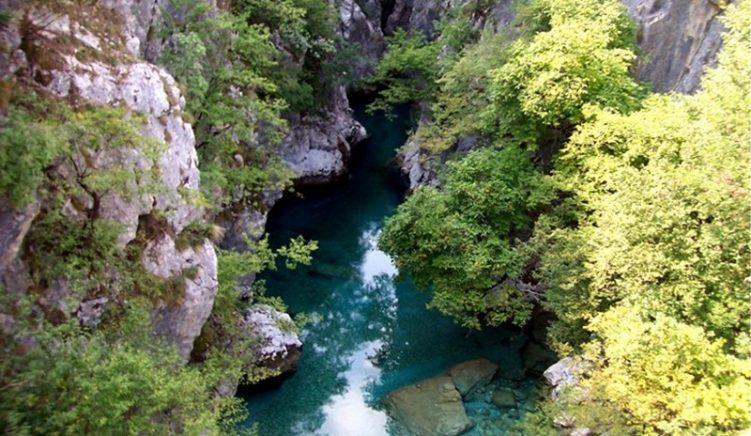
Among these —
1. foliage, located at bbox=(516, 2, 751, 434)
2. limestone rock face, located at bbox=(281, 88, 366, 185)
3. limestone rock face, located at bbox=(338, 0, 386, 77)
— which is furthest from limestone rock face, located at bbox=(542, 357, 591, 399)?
limestone rock face, located at bbox=(338, 0, 386, 77)

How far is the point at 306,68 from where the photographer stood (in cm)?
2958

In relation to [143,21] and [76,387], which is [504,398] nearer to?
[76,387]

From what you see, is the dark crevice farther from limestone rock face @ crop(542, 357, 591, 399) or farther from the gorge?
limestone rock face @ crop(542, 357, 591, 399)

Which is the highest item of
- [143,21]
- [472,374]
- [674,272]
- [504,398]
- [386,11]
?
[143,21]

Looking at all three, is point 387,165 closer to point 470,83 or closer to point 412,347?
point 470,83

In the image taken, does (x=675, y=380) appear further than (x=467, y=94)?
No

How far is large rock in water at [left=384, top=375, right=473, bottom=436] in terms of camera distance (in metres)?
16.6

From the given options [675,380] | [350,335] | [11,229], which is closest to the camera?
[11,229]

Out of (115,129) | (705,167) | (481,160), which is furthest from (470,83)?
(115,129)

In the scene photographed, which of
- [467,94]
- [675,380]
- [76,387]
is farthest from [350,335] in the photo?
[76,387]

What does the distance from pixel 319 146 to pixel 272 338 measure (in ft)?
51.0

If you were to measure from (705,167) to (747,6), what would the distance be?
Answer: 4.75 metres

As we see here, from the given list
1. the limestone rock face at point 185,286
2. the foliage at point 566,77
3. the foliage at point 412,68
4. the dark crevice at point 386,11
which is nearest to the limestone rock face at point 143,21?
the limestone rock face at point 185,286

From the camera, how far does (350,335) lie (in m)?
21.4
